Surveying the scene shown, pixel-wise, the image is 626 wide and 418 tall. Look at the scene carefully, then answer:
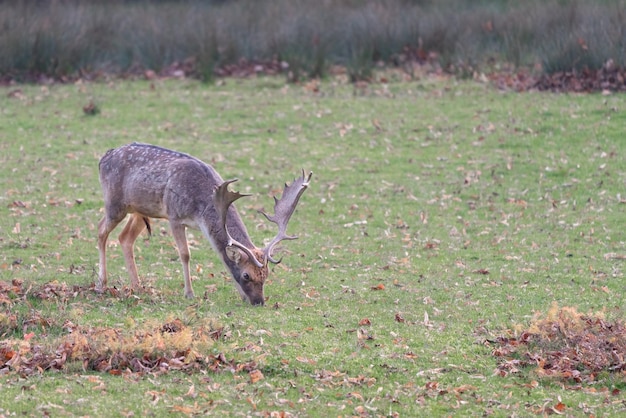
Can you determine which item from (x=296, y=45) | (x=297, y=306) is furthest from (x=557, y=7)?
(x=297, y=306)

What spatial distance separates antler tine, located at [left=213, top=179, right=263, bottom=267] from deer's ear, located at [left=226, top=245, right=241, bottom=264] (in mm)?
69

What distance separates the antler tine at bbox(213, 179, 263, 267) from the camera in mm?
9609

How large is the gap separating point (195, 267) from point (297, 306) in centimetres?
221

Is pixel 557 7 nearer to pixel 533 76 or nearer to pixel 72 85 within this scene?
pixel 533 76

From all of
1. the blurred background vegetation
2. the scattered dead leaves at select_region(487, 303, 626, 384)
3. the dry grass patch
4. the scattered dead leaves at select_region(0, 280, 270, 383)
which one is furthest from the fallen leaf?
the blurred background vegetation

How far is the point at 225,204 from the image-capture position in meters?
9.80

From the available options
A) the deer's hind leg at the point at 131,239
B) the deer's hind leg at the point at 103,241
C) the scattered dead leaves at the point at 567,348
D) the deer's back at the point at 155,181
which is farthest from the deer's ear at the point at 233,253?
the scattered dead leaves at the point at 567,348

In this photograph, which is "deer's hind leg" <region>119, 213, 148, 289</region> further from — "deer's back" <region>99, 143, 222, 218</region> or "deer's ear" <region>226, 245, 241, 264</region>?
"deer's ear" <region>226, 245, 241, 264</region>

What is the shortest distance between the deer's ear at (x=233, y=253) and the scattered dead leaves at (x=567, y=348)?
252 centimetres

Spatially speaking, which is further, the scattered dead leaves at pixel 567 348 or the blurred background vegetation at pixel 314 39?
the blurred background vegetation at pixel 314 39

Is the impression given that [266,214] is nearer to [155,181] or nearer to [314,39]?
[155,181]

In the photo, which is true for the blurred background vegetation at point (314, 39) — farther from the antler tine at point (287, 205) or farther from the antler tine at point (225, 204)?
the antler tine at point (225, 204)

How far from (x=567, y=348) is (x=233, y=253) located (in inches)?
129

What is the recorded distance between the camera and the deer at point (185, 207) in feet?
31.9
